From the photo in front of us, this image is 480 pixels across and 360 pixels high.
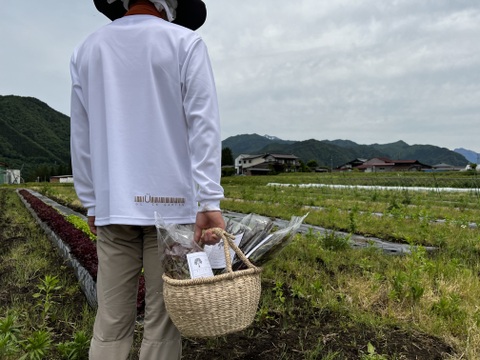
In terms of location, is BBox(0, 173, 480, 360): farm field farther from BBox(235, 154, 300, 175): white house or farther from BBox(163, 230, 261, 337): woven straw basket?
BBox(235, 154, 300, 175): white house

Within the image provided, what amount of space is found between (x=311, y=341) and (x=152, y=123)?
1.58m

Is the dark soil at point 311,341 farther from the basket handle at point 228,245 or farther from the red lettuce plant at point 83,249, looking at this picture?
the basket handle at point 228,245

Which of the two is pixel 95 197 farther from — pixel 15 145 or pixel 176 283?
pixel 15 145

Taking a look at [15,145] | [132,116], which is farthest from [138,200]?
[15,145]

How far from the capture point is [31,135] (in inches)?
4264

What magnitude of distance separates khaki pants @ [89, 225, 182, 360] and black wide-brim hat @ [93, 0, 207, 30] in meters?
0.91

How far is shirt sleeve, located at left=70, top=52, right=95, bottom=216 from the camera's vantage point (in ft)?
5.37

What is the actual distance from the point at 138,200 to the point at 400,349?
1663 millimetres

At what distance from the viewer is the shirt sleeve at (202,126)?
1.37 metres

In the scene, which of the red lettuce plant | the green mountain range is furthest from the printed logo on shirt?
the green mountain range

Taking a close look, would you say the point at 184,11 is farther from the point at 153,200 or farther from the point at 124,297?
the point at 124,297

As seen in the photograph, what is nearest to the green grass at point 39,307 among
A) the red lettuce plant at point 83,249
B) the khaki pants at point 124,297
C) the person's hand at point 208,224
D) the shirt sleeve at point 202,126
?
the red lettuce plant at point 83,249

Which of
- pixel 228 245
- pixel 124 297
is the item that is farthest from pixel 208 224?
pixel 124 297

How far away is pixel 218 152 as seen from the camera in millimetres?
1410
